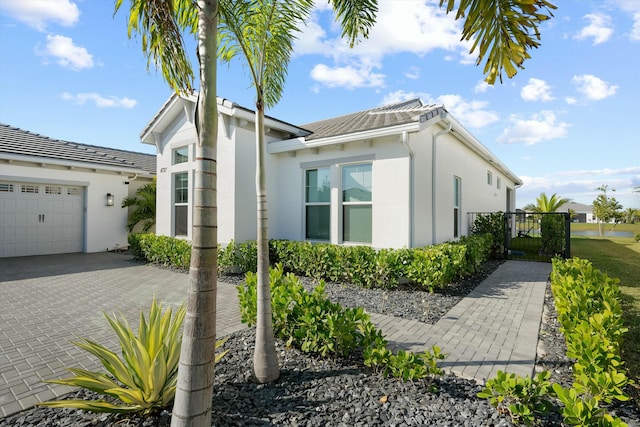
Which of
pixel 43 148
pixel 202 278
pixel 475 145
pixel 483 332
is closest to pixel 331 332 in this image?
pixel 202 278

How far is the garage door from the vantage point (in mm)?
11305

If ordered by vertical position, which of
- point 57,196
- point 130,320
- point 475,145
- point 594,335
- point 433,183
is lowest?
point 130,320

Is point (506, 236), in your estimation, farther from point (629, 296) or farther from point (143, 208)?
point (143, 208)

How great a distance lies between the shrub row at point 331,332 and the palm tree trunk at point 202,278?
156 cm

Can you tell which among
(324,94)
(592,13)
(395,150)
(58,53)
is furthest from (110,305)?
(592,13)

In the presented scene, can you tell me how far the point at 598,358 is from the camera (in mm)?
2400

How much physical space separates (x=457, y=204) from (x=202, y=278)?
34.8ft

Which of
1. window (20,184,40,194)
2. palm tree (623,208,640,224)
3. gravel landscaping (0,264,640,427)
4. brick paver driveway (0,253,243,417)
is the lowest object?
brick paver driveway (0,253,243,417)

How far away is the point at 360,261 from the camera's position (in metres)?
6.96

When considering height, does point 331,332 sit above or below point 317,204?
below

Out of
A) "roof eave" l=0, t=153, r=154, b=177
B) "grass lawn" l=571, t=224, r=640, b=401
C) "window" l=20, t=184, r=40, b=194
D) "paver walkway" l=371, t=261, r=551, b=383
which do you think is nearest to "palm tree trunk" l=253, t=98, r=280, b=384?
"paver walkway" l=371, t=261, r=551, b=383

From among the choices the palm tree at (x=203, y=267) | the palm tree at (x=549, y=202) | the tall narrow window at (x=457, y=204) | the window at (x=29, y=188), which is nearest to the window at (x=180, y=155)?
the window at (x=29, y=188)

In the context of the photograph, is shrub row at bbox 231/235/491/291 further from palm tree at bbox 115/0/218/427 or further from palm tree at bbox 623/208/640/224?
palm tree at bbox 623/208/640/224

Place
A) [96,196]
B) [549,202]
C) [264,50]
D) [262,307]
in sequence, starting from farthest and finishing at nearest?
[549,202] < [96,196] < [264,50] < [262,307]
